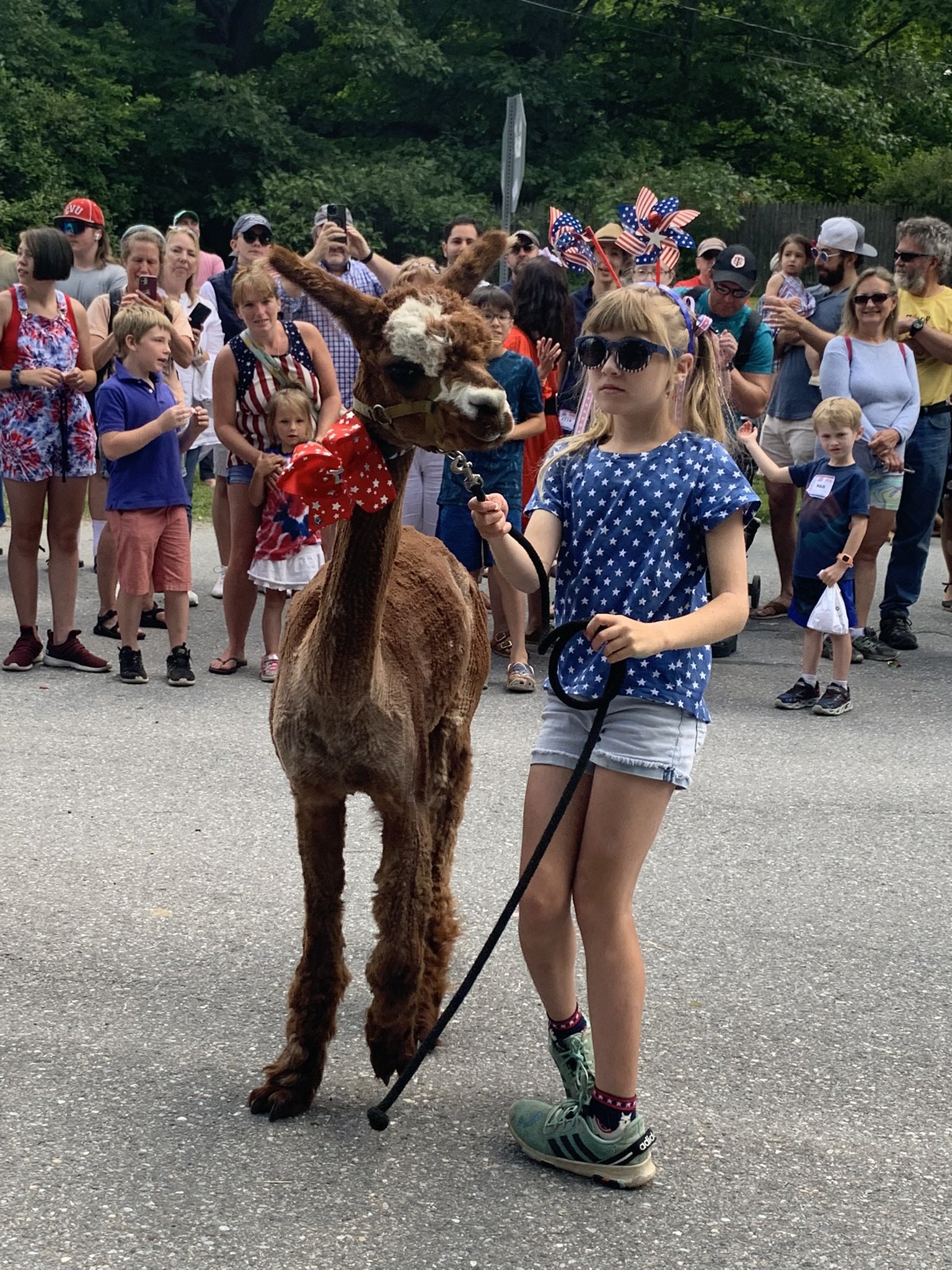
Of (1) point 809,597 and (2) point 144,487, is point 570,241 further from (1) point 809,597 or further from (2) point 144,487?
(2) point 144,487

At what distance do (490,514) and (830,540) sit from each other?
4.78 m

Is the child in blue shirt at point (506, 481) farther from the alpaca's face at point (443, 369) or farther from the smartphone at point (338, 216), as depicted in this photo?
the alpaca's face at point (443, 369)

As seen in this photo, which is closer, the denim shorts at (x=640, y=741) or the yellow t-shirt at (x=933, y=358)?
the denim shorts at (x=640, y=741)

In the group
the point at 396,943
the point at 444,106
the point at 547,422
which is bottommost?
the point at 396,943

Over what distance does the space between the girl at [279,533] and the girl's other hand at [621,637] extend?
Answer: 4.41 m

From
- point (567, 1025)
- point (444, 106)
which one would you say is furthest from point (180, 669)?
point (444, 106)

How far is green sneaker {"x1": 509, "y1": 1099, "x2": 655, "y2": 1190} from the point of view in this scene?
307 cm

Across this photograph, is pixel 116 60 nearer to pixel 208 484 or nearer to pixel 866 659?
pixel 208 484

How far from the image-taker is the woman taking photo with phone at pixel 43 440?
23.4 feet

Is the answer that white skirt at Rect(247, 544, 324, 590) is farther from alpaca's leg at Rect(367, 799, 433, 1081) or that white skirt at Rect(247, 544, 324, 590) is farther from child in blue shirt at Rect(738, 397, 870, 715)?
alpaca's leg at Rect(367, 799, 433, 1081)

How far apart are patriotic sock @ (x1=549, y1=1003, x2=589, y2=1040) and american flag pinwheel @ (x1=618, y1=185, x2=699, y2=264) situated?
4.03 metres

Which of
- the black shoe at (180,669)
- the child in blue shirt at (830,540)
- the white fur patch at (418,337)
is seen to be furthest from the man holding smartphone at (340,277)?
the white fur patch at (418,337)

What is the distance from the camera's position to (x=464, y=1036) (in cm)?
376

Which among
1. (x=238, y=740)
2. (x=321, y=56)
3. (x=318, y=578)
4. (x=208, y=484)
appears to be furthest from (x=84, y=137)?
(x=318, y=578)
